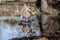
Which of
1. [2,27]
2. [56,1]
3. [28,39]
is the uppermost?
[56,1]

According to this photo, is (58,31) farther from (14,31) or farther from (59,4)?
(14,31)

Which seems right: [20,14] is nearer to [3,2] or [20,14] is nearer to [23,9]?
[23,9]

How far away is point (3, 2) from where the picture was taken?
5.97 ft

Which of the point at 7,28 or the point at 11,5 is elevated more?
the point at 11,5

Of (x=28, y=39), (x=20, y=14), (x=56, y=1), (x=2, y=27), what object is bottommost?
(x=28, y=39)

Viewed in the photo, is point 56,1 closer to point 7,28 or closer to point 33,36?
point 33,36

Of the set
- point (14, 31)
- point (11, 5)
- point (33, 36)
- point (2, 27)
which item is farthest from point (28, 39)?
point (11, 5)

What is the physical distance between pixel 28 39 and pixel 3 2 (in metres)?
0.51

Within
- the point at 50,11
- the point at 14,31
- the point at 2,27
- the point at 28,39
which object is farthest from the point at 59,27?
the point at 2,27

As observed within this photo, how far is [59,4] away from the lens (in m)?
1.79

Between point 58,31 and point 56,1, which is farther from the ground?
point 56,1

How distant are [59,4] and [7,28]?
2.04 feet

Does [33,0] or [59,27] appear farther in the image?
[33,0]

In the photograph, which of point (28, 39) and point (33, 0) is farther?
point (33, 0)
